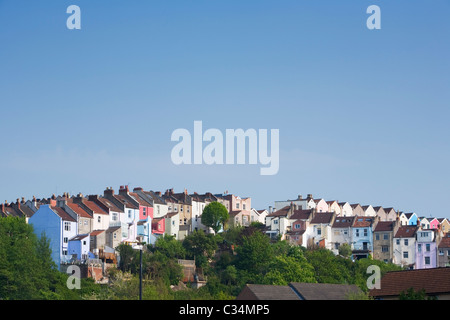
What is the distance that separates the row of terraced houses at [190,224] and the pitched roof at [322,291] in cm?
3518

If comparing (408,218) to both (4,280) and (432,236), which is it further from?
(4,280)

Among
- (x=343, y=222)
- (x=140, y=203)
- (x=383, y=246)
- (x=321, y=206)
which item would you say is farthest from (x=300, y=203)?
(x=140, y=203)

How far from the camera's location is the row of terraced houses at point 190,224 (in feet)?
282

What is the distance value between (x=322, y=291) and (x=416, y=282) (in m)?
6.78

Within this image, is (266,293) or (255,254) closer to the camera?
(266,293)

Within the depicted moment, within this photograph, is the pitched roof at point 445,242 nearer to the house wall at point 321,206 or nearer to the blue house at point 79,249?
the house wall at point 321,206

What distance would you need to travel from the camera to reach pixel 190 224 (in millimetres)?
106375

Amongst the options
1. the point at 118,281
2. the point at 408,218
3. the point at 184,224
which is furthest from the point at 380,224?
the point at 118,281

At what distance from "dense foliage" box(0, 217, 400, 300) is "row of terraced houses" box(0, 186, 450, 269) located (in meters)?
3.37

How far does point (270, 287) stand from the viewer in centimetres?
5181

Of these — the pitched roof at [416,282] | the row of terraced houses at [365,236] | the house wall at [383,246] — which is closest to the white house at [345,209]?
the row of terraced houses at [365,236]

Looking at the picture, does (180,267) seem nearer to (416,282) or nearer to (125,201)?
(125,201)

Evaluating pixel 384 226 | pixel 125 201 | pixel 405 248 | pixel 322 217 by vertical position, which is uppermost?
pixel 125 201
